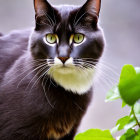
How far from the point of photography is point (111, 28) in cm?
230

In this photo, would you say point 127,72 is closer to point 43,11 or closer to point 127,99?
point 127,99

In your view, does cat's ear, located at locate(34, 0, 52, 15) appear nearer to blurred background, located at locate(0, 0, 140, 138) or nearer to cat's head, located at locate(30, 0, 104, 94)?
cat's head, located at locate(30, 0, 104, 94)

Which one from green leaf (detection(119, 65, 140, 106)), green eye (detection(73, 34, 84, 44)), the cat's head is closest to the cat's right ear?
the cat's head

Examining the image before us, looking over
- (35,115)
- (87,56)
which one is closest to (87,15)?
(87,56)

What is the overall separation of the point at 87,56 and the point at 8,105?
39 cm

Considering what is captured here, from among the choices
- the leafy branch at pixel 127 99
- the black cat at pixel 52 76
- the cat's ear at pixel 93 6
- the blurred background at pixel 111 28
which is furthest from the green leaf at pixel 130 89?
the blurred background at pixel 111 28

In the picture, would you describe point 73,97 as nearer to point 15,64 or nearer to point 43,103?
point 43,103

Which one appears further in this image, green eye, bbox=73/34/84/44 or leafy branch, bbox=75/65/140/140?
green eye, bbox=73/34/84/44

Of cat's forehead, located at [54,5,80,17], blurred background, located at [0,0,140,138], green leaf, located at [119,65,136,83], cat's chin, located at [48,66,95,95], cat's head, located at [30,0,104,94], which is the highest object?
green leaf, located at [119,65,136,83]

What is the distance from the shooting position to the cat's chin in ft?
3.39

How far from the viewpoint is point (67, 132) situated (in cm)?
122

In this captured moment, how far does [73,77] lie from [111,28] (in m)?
1.32

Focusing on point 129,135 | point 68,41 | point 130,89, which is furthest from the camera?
point 68,41

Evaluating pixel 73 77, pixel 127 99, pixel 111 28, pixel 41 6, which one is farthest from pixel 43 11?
pixel 111 28
